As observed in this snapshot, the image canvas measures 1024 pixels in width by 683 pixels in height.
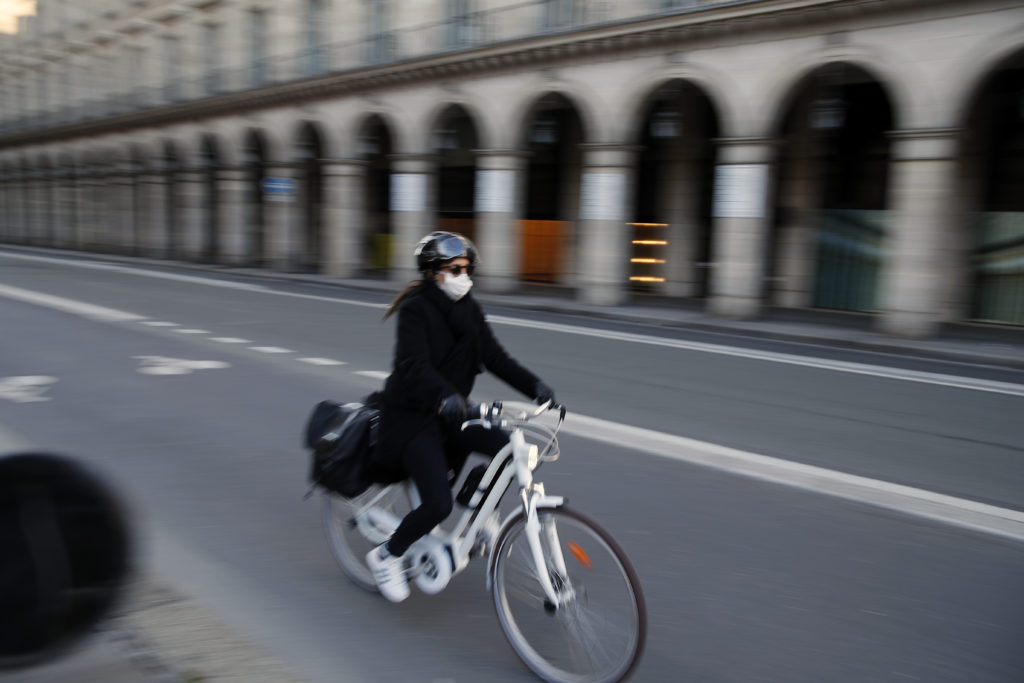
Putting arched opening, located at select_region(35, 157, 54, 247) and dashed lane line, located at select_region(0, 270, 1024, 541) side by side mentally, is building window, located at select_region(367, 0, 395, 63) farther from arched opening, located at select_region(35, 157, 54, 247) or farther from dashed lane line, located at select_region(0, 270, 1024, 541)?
→ arched opening, located at select_region(35, 157, 54, 247)

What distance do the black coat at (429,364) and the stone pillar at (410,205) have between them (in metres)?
21.0

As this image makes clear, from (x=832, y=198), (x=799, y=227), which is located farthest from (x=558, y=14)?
(x=832, y=198)

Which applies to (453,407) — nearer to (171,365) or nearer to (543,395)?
(543,395)

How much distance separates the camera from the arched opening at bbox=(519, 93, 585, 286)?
24594mm

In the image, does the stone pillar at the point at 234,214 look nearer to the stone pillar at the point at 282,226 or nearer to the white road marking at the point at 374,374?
the stone pillar at the point at 282,226

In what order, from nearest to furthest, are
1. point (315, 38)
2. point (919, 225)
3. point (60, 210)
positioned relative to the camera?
point (919, 225)
point (315, 38)
point (60, 210)

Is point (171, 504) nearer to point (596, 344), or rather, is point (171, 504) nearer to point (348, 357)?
point (348, 357)

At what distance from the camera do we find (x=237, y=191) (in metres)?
33.5

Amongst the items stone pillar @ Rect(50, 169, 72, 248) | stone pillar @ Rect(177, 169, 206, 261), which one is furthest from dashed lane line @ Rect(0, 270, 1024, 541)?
stone pillar @ Rect(50, 169, 72, 248)

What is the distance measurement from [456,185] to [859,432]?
22.3 meters

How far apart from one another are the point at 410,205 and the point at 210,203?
640 inches

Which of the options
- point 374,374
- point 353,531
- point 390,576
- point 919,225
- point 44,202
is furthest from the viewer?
point 44,202

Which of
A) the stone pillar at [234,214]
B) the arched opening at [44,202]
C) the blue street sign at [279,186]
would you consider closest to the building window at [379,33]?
the blue street sign at [279,186]

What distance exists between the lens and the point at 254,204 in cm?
3453
